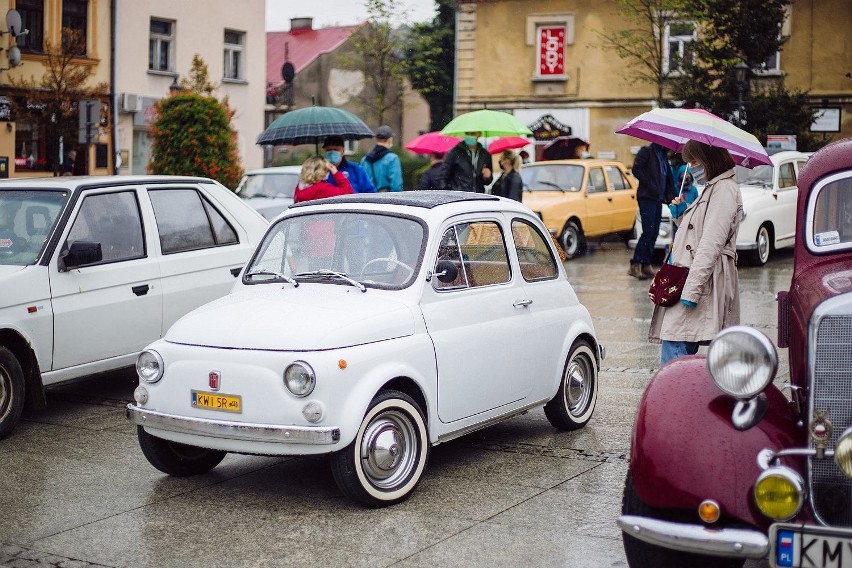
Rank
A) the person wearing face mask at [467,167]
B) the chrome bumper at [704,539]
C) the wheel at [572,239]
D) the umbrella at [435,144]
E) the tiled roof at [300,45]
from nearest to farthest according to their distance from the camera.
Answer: the chrome bumper at [704,539] < the person wearing face mask at [467,167] < the umbrella at [435,144] < the wheel at [572,239] < the tiled roof at [300,45]

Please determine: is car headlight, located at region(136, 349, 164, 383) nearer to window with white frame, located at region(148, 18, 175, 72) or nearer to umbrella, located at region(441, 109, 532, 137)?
umbrella, located at region(441, 109, 532, 137)

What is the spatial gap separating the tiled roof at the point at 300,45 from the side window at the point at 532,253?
51.2 metres

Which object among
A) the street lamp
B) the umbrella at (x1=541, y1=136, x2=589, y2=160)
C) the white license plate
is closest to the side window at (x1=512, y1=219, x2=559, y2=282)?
the white license plate

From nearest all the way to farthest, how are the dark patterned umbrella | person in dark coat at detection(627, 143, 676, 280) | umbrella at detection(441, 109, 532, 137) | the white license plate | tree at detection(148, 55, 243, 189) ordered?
1. the white license plate
2. the dark patterned umbrella
3. umbrella at detection(441, 109, 532, 137)
4. person in dark coat at detection(627, 143, 676, 280)
5. tree at detection(148, 55, 243, 189)

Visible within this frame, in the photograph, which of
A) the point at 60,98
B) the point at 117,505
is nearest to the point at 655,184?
the point at 117,505

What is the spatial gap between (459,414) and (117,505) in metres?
1.99

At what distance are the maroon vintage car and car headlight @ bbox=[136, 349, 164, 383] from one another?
2.79m

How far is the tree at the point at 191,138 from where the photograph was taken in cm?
2438

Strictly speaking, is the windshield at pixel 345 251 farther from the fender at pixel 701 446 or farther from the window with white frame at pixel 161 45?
the window with white frame at pixel 161 45

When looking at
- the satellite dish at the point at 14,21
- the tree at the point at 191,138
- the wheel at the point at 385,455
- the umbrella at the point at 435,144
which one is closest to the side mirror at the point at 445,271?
the wheel at the point at 385,455

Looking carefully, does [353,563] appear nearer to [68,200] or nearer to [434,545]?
[434,545]

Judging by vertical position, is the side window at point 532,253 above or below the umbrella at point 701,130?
below

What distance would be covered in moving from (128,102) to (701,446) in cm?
3272

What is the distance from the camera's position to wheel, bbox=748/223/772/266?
19123 mm
